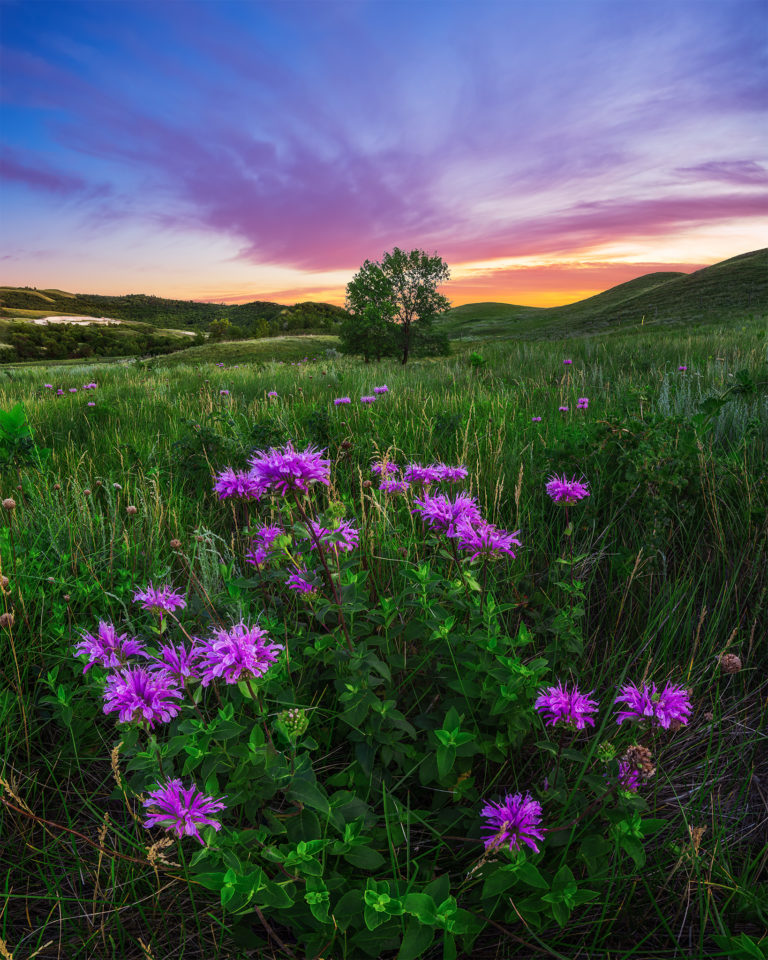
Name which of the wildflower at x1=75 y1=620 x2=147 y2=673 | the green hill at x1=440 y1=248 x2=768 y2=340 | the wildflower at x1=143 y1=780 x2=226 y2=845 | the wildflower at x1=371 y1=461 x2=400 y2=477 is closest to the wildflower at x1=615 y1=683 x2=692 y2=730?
the wildflower at x1=143 y1=780 x2=226 y2=845

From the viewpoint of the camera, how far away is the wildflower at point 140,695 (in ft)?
4.00

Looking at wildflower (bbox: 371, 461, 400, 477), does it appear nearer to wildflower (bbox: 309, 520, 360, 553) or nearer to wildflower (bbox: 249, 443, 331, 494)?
wildflower (bbox: 309, 520, 360, 553)

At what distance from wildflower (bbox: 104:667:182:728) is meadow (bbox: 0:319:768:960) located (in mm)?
79

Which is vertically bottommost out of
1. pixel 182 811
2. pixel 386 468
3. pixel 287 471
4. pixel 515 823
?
pixel 515 823

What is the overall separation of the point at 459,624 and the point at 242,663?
919 mm

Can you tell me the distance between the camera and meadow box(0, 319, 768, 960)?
47.6 inches

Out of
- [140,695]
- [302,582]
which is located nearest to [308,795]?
[140,695]

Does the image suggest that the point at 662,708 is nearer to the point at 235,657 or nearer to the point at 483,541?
the point at 483,541

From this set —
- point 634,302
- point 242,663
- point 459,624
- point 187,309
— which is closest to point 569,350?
point 459,624

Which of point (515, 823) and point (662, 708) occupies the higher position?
point (662, 708)

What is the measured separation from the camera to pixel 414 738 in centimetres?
139

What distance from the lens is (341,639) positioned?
162 cm

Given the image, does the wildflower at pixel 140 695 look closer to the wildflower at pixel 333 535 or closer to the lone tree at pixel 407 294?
the wildflower at pixel 333 535

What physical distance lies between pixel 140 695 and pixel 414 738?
0.75 m
